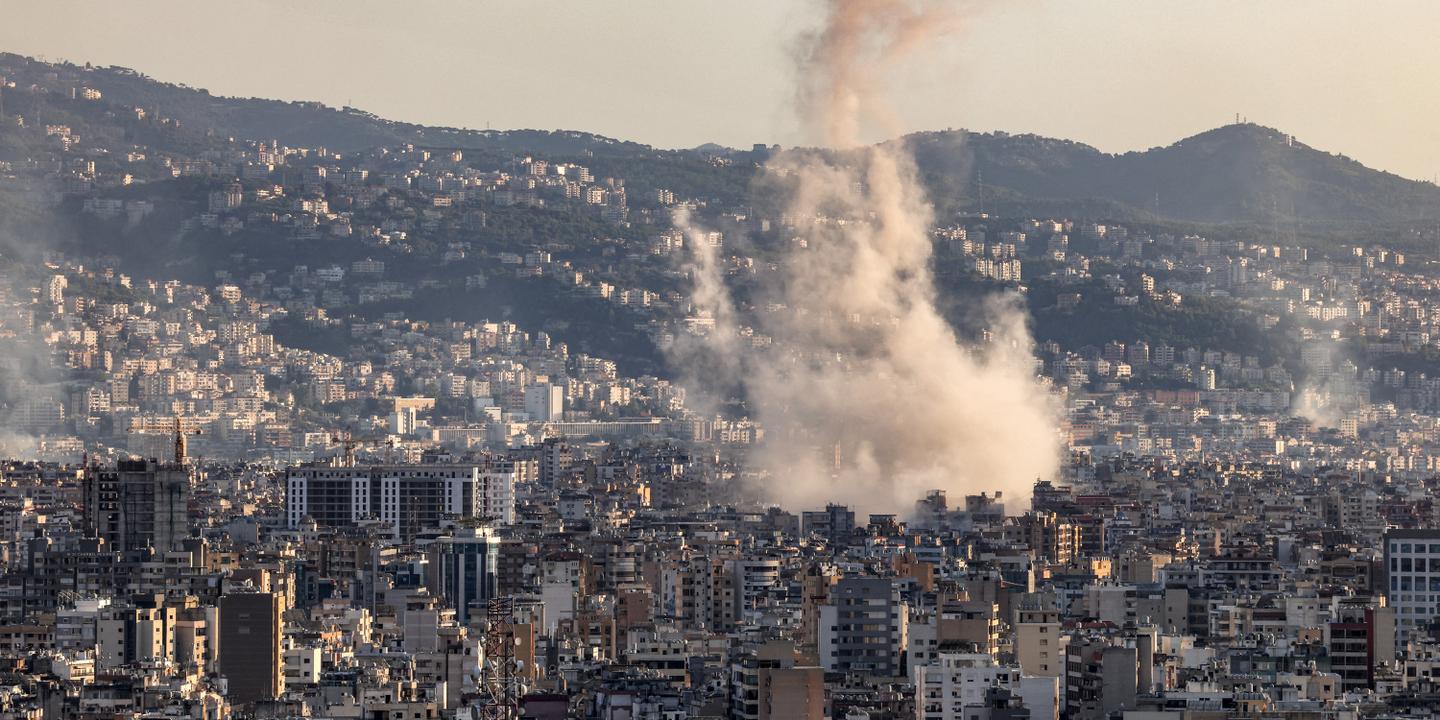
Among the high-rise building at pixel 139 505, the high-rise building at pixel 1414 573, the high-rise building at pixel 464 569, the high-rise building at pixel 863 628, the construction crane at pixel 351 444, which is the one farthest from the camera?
the construction crane at pixel 351 444

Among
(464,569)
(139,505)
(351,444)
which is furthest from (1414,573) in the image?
(351,444)

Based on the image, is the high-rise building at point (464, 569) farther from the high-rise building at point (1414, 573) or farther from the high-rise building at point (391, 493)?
the high-rise building at point (391, 493)

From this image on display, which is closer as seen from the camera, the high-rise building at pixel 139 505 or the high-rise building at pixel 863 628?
the high-rise building at pixel 863 628

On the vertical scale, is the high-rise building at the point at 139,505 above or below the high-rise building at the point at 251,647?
above

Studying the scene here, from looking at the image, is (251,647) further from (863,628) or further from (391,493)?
(391,493)

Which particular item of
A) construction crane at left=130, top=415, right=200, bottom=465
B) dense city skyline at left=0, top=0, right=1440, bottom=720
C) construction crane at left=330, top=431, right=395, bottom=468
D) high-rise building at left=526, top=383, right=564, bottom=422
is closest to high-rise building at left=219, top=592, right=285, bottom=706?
dense city skyline at left=0, top=0, right=1440, bottom=720

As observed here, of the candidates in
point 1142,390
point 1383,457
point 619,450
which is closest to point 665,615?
point 619,450

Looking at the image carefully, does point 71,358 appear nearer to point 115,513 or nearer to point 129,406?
point 129,406

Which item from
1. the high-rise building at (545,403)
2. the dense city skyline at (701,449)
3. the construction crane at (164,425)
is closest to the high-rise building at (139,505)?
the dense city skyline at (701,449)
